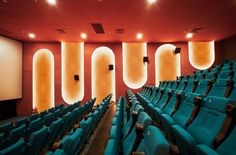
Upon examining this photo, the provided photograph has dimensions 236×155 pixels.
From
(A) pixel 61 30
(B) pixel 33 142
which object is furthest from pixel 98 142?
(A) pixel 61 30

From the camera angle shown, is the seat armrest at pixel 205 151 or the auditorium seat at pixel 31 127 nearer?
the seat armrest at pixel 205 151

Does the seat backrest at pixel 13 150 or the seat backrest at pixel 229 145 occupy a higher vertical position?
the seat backrest at pixel 229 145

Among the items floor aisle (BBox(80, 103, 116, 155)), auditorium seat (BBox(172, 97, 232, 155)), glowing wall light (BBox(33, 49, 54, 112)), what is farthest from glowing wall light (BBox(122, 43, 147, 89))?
auditorium seat (BBox(172, 97, 232, 155))

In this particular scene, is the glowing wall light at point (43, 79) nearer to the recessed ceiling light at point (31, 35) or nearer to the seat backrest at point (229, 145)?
the recessed ceiling light at point (31, 35)

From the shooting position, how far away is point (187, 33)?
12.3 feet

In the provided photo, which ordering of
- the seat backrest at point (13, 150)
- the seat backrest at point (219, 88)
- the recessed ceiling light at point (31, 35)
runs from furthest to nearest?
1. the recessed ceiling light at point (31, 35)
2. the seat backrest at point (219, 88)
3. the seat backrest at point (13, 150)

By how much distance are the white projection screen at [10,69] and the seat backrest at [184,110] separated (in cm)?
363

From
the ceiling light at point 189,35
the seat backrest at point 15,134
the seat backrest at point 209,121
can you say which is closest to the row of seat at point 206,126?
the seat backrest at point 209,121

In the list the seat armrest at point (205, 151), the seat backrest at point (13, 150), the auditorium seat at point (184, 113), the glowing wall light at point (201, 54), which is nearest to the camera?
Result: the seat armrest at point (205, 151)

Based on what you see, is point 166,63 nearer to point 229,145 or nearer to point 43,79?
point 43,79

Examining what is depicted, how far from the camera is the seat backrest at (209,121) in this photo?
0.68 m

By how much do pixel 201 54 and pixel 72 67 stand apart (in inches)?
121

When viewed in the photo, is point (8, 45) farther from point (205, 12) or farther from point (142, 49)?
point (205, 12)

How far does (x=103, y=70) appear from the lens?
4.48m
